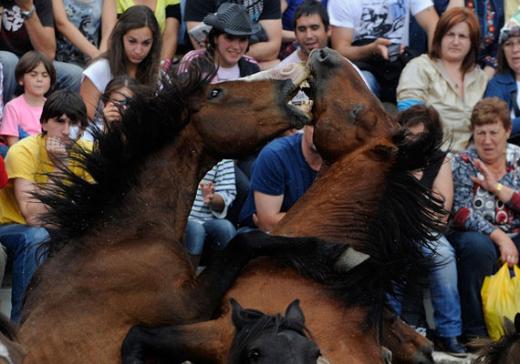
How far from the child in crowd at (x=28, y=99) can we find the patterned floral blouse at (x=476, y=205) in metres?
2.94

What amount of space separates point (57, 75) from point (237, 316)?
15.8ft

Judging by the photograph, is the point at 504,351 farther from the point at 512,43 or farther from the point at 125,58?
the point at 512,43

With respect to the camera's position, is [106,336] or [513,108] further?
[513,108]

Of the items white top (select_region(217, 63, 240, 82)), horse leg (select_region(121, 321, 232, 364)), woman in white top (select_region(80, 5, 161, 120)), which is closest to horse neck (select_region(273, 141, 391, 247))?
horse leg (select_region(121, 321, 232, 364))

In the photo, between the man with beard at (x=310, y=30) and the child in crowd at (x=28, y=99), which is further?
the man with beard at (x=310, y=30)

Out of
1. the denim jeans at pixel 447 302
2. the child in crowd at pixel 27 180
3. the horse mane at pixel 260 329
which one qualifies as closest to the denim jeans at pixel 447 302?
the denim jeans at pixel 447 302

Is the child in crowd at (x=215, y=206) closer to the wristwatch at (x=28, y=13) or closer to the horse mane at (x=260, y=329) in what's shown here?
the wristwatch at (x=28, y=13)

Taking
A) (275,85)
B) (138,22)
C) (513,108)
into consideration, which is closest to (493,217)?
(513,108)

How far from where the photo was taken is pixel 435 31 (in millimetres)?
9359

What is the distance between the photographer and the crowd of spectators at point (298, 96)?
7022mm

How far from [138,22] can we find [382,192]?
3.57m

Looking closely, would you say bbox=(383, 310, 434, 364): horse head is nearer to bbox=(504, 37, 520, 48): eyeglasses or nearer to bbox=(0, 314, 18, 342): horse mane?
bbox=(0, 314, 18, 342): horse mane

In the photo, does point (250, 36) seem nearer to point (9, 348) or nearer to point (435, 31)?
point (435, 31)

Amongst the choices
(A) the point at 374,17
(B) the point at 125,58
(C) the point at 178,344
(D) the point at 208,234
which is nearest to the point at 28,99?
(B) the point at 125,58
